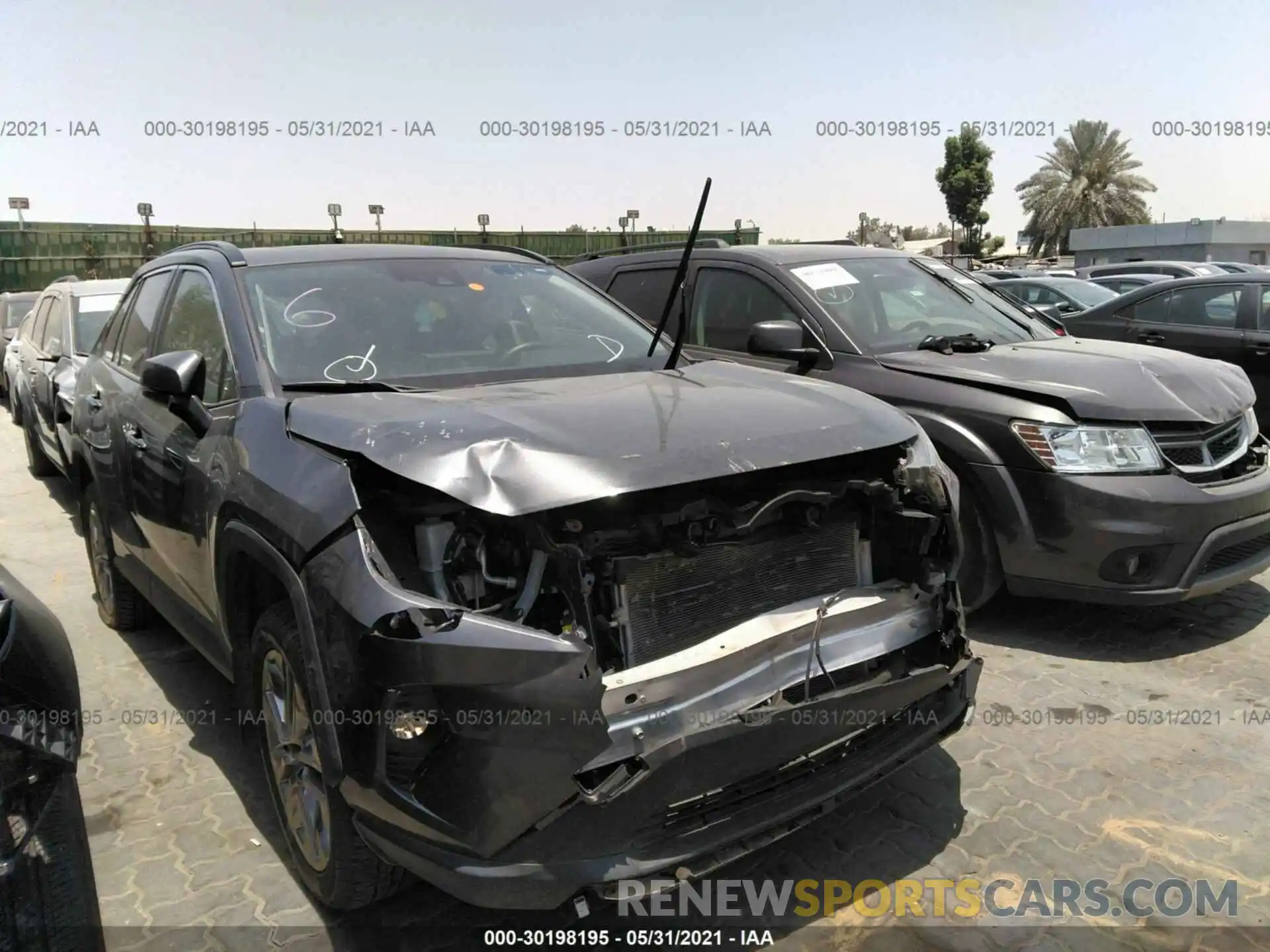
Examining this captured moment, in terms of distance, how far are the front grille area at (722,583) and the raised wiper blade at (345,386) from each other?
1045 millimetres

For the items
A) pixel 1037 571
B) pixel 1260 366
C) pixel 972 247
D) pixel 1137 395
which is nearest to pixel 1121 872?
pixel 1037 571

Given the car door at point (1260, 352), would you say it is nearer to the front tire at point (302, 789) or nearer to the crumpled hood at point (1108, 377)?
the crumpled hood at point (1108, 377)

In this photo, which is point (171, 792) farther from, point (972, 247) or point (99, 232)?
point (972, 247)

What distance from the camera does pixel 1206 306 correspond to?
8312 mm

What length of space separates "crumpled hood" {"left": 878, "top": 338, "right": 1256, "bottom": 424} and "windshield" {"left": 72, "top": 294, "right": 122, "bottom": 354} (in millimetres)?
6535

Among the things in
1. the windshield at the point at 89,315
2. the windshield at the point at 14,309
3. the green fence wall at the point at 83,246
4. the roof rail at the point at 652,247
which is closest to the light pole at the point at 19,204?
the green fence wall at the point at 83,246

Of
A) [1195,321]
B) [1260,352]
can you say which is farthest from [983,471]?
[1195,321]

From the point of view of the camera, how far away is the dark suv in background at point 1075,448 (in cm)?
413

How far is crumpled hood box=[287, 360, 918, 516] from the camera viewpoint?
2207 mm

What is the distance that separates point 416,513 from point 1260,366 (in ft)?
26.7

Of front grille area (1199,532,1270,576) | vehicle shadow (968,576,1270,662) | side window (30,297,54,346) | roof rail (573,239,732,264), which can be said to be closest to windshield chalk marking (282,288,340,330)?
roof rail (573,239,732,264)

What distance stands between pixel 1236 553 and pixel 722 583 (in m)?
3.15

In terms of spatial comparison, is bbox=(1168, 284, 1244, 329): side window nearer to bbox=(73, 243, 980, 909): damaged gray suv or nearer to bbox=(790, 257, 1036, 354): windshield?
bbox=(790, 257, 1036, 354): windshield

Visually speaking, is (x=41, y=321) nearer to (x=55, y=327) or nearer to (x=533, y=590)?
(x=55, y=327)
